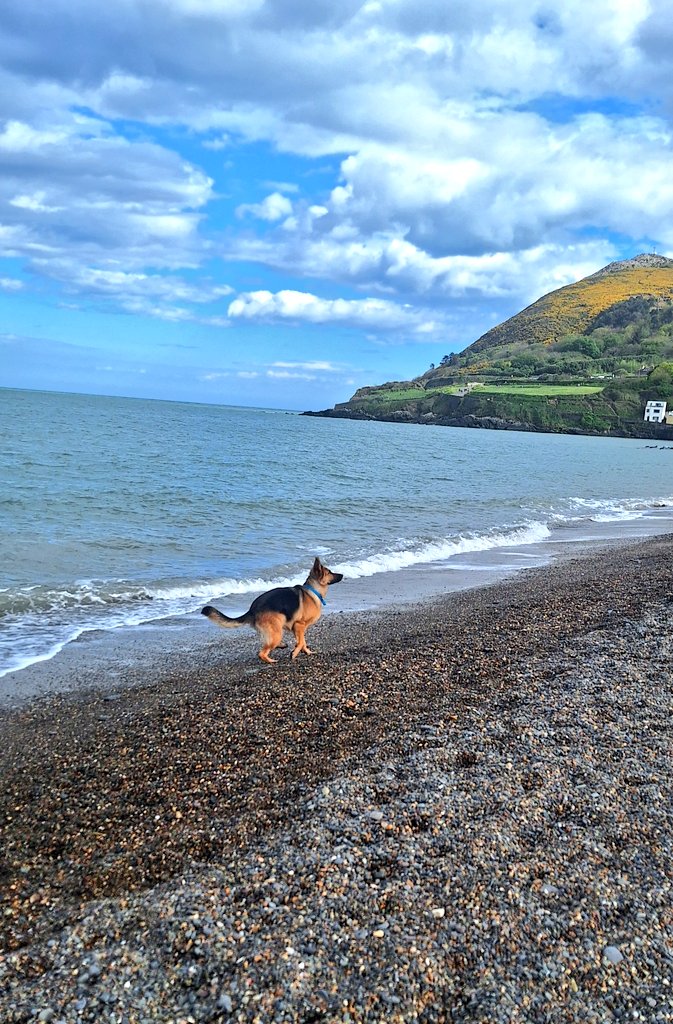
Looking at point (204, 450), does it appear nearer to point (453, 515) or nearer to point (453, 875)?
point (453, 515)

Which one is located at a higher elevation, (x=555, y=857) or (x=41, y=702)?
(x=555, y=857)

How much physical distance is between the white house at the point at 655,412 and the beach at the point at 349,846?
13778 centimetres

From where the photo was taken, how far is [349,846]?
13.4ft

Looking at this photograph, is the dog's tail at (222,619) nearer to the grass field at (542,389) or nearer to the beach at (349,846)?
the beach at (349,846)

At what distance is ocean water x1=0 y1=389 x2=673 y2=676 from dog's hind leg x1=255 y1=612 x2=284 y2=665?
116 inches

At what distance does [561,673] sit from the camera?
6.99 metres

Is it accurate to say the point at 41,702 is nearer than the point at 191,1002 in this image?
No

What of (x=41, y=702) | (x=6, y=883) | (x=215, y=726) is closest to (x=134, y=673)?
(x=41, y=702)

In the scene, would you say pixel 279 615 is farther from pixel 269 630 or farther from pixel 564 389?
pixel 564 389

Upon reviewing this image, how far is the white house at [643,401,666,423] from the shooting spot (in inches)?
5143

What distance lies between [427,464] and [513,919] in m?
44.7

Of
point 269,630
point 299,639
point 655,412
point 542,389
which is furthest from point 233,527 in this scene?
point 542,389

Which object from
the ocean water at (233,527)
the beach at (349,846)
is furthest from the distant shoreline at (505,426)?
the beach at (349,846)

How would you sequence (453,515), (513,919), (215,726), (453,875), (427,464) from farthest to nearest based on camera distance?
(427,464), (453,515), (215,726), (453,875), (513,919)
